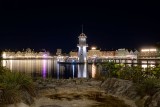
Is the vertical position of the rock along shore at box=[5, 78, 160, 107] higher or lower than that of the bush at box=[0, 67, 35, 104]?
lower

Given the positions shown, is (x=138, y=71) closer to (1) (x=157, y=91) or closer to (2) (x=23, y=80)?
(1) (x=157, y=91)

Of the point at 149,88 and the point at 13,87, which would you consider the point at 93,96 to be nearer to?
the point at 149,88

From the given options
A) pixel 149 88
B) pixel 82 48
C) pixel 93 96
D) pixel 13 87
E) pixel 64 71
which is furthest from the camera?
pixel 82 48

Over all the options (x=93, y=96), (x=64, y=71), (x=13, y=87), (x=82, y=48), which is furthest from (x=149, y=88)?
(x=82, y=48)

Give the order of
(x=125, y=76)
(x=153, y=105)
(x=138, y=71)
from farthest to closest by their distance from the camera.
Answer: (x=125, y=76) < (x=138, y=71) < (x=153, y=105)

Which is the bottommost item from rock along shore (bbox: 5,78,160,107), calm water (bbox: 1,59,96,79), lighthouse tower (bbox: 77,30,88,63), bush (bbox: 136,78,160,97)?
calm water (bbox: 1,59,96,79)

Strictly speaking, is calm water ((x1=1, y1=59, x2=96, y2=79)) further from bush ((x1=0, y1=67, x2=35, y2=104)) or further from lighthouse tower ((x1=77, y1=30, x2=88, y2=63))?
bush ((x1=0, y1=67, x2=35, y2=104))

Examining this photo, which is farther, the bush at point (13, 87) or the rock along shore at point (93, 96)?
the rock along shore at point (93, 96)

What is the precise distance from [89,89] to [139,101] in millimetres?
5025

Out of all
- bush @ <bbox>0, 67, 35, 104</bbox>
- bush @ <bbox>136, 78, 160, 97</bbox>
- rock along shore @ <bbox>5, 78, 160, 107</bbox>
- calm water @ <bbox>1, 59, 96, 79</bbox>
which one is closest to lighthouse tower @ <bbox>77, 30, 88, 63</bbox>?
calm water @ <bbox>1, 59, 96, 79</bbox>

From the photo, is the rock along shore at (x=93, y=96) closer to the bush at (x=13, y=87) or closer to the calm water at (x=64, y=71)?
the bush at (x=13, y=87)

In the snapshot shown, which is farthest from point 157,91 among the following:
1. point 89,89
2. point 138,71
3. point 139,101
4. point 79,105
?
point 89,89

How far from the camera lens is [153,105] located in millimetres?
10500

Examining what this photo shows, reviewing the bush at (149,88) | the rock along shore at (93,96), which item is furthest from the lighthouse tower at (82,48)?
the bush at (149,88)
